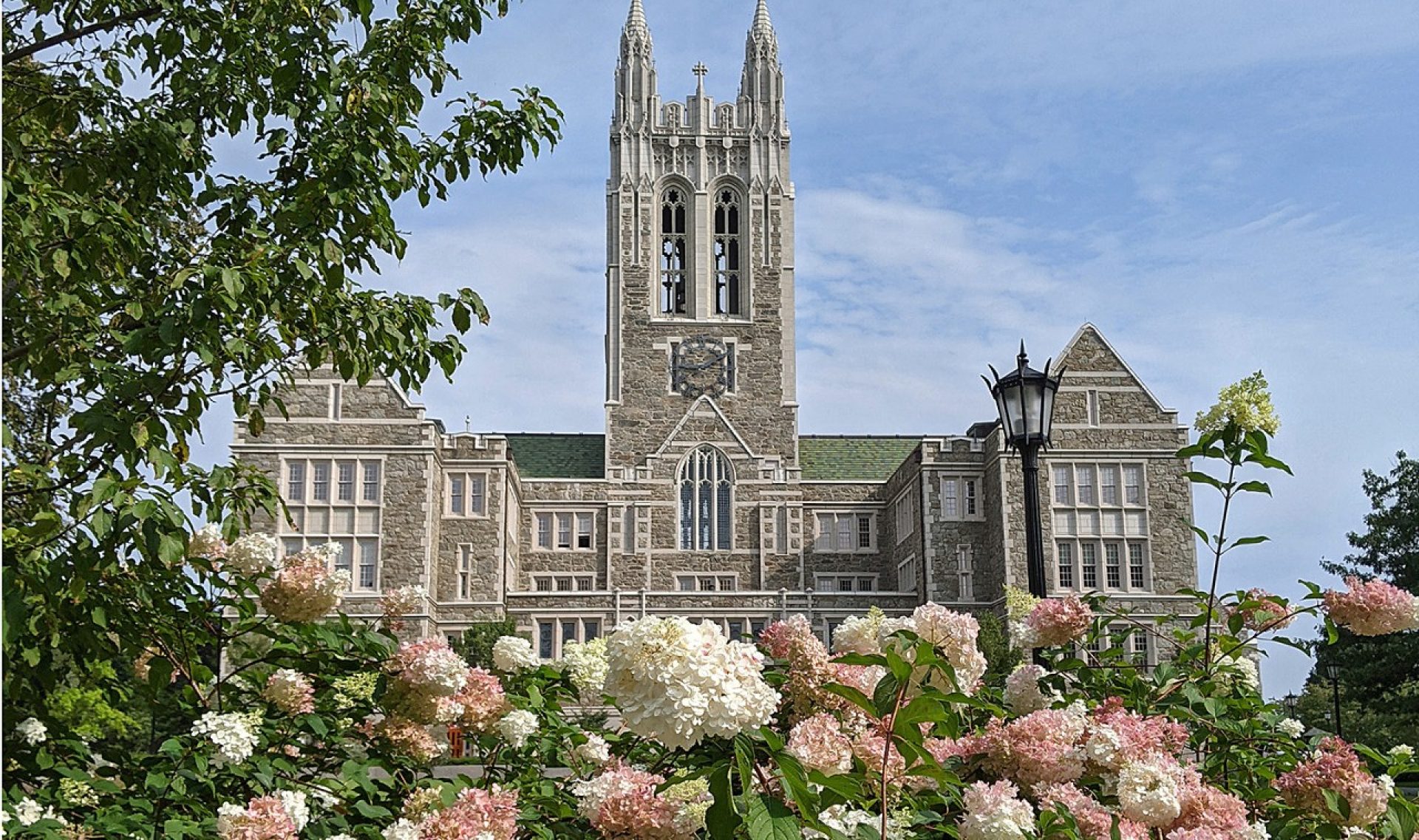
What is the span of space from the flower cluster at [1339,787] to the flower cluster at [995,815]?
0.97 metres

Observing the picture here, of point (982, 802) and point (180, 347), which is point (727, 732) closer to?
point (982, 802)

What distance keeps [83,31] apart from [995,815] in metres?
5.41

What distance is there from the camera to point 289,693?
3822mm

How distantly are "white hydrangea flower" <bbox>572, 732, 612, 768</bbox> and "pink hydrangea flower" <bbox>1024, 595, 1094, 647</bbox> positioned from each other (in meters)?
1.41

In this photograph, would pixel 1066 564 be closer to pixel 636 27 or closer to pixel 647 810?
pixel 636 27

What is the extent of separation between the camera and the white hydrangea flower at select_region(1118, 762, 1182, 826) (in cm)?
297

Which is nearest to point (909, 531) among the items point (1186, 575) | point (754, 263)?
point (1186, 575)

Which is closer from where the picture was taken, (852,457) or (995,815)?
(995,815)

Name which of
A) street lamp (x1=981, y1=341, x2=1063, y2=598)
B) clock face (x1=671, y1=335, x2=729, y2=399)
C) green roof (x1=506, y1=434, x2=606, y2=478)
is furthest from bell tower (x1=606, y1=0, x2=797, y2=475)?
street lamp (x1=981, y1=341, x2=1063, y2=598)

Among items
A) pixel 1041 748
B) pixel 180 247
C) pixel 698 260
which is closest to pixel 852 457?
pixel 698 260

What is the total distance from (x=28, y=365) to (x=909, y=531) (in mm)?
33544

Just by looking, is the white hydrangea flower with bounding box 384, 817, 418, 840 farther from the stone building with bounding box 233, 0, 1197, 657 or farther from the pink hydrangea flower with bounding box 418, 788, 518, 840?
the stone building with bounding box 233, 0, 1197, 657

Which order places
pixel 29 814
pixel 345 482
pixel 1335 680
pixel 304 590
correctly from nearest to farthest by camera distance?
pixel 29 814 → pixel 304 590 → pixel 1335 680 → pixel 345 482

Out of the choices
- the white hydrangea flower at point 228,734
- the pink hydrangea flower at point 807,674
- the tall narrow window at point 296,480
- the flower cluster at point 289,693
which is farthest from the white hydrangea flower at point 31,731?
the tall narrow window at point 296,480
